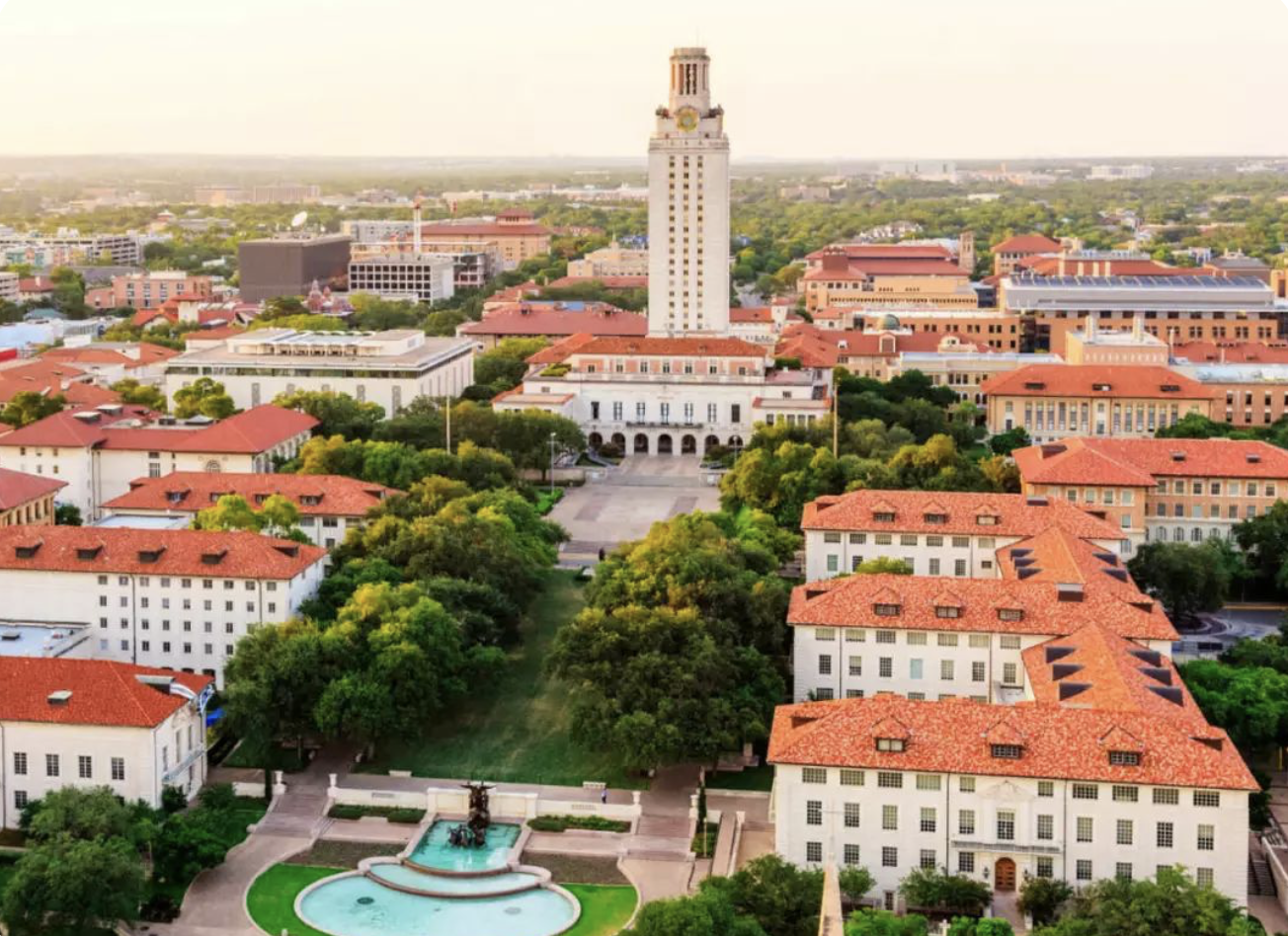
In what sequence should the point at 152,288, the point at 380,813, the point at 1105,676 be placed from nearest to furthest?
the point at 1105,676, the point at 380,813, the point at 152,288

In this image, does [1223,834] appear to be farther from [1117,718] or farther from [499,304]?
[499,304]

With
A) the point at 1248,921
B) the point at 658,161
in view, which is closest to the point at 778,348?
the point at 658,161

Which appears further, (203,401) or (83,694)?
(203,401)

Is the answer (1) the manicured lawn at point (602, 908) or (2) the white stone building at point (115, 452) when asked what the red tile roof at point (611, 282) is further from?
(1) the manicured lawn at point (602, 908)

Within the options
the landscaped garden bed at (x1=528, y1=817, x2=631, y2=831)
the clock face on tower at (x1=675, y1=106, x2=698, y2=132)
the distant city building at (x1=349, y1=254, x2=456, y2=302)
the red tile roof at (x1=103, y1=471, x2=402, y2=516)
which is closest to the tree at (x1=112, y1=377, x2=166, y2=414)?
the red tile roof at (x1=103, y1=471, x2=402, y2=516)

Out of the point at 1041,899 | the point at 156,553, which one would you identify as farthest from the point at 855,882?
the point at 156,553

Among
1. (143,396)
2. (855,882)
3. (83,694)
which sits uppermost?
(143,396)

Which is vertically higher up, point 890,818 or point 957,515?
point 957,515

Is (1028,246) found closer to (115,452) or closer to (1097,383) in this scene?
(1097,383)
